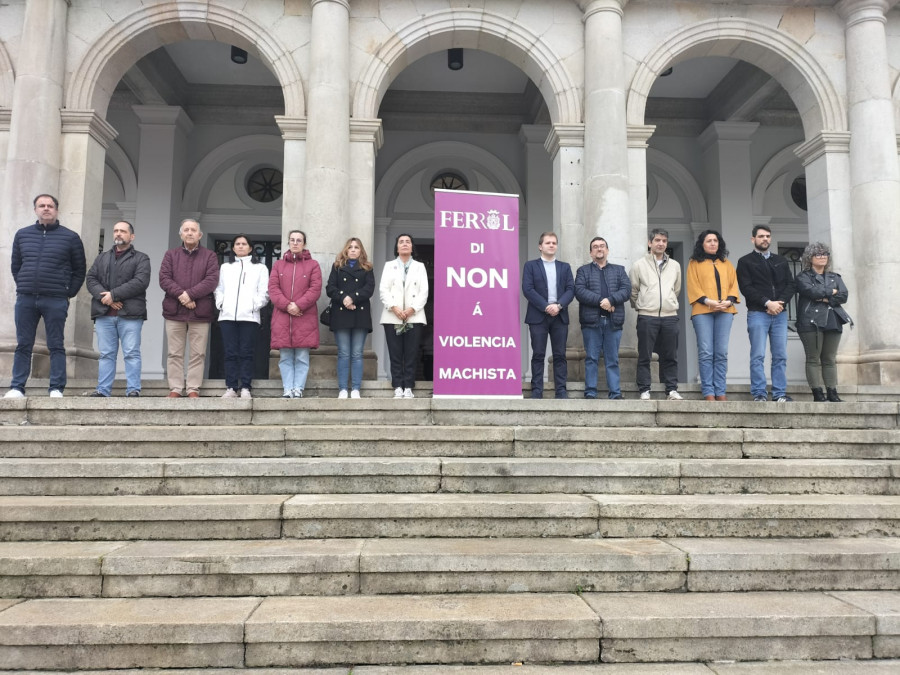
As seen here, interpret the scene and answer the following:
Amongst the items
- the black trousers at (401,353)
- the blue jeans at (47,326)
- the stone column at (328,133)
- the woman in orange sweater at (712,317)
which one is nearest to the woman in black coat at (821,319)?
the woman in orange sweater at (712,317)

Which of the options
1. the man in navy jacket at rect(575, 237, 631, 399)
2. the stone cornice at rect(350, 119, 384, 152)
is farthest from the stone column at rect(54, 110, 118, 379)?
the man in navy jacket at rect(575, 237, 631, 399)

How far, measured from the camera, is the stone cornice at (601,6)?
900cm

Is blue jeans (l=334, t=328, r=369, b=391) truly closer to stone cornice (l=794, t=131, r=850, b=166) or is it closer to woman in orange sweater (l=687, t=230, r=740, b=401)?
woman in orange sweater (l=687, t=230, r=740, b=401)

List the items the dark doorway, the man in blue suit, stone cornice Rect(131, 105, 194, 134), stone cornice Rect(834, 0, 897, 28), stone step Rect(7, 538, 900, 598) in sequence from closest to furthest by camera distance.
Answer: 1. stone step Rect(7, 538, 900, 598)
2. the man in blue suit
3. stone cornice Rect(834, 0, 897, 28)
4. stone cornice Rect(131, 105, 194, 134)
5. the dark doorway

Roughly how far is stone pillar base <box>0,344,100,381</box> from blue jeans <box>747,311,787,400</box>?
7693 millimetres

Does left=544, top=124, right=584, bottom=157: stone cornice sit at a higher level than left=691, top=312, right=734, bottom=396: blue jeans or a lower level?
higher

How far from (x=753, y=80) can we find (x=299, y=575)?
11.8 meters

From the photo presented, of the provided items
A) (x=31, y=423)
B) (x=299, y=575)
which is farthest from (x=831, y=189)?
(x=31, y=423)

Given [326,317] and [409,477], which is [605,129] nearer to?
[326,317]

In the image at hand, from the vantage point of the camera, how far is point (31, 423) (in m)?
5.79

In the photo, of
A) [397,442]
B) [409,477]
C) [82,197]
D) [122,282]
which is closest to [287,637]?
[409,477]

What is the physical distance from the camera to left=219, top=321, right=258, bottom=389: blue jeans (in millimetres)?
6801

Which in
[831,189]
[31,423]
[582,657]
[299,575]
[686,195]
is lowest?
[582,657]

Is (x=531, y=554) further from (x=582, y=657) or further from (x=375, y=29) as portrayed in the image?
(x=375, y=29)
